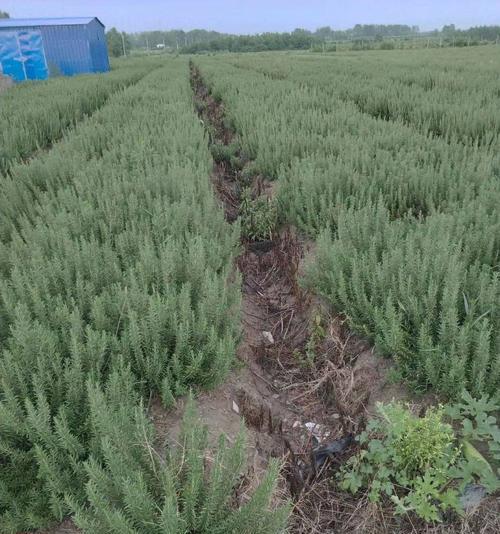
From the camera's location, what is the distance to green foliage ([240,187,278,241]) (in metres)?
4.52

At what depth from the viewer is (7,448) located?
65.7 inches

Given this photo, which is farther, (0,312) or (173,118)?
(173,118)

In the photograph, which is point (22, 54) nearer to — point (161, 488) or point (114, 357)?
point (114, 357)

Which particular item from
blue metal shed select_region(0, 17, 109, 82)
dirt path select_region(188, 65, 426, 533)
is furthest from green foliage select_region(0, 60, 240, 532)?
blue metal shed select_region(0, 17, 109, 82)

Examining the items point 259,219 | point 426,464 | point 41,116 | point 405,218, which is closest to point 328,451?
point 426,464

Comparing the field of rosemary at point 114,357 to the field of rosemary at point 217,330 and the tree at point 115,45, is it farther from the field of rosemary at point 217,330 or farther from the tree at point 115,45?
the tree at point 115,45

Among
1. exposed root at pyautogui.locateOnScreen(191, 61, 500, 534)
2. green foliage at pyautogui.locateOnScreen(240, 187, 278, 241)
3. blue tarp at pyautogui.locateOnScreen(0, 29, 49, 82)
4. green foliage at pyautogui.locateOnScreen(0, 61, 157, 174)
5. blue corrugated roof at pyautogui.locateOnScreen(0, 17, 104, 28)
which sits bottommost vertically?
exposed root at pyautogui.locateOnScreen(191, 61, 500, 534)

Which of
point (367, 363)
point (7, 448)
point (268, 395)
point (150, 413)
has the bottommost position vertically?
point (268, 395)

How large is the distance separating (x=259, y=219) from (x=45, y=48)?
77.5 feet

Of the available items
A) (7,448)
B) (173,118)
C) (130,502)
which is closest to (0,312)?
(7,448)

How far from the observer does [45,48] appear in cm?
2316

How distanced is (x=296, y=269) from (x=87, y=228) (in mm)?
1611

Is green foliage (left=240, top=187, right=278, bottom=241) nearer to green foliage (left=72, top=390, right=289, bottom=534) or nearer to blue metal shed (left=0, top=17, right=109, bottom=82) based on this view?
green foliage (left=72, top=390, right=289, bottom=534)

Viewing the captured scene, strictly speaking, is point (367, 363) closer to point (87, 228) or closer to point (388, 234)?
point (388, 234)
